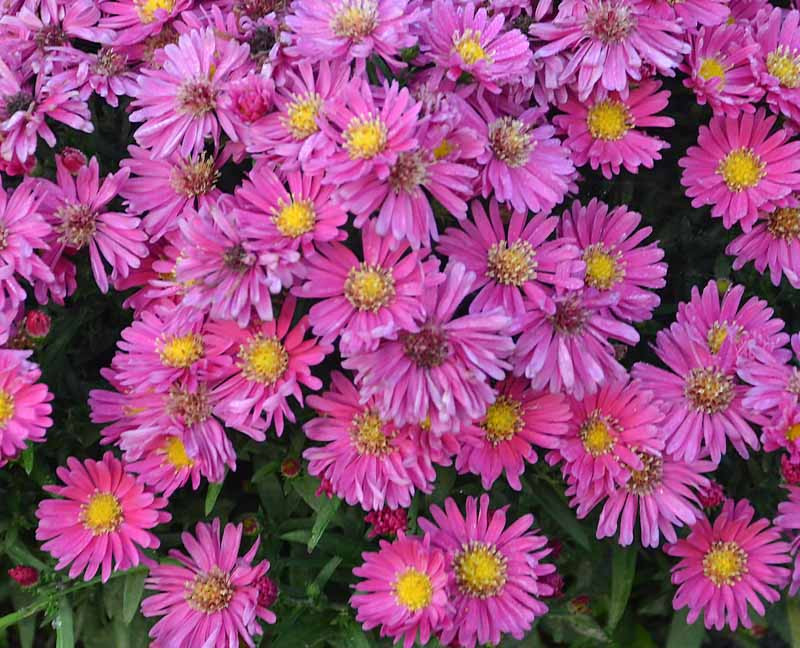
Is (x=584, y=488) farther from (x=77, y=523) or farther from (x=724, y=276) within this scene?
(x=77, y=523)

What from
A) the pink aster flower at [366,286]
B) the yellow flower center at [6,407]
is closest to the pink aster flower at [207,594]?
the yellow flower center at [6,407]

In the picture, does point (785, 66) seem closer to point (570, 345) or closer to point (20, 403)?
point (570, 345)

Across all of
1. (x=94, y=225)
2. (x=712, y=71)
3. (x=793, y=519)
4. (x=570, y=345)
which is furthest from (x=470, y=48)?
(x=793, y=519)

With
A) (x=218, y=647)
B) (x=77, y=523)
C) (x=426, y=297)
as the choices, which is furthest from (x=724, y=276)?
(x=77, y=523)

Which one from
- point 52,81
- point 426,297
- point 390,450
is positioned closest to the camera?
point 426,297

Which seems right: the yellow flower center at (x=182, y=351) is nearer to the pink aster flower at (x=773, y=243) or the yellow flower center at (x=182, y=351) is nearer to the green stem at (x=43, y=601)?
the green stem at (x=43, y=601)

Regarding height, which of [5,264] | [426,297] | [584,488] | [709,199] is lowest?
[5,264]
